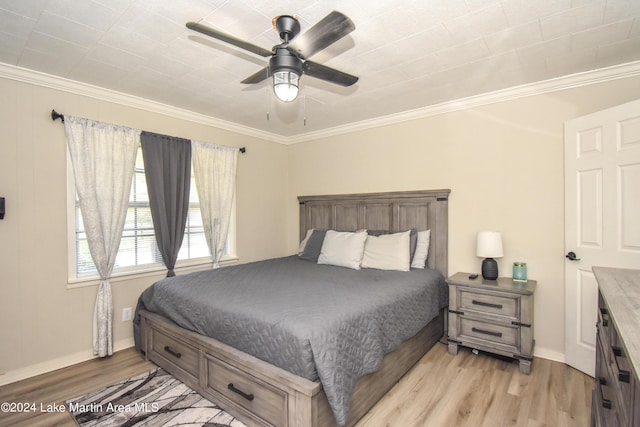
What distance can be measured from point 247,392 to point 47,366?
1.96 meters

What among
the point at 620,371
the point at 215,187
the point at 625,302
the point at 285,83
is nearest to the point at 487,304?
the point at 625,302

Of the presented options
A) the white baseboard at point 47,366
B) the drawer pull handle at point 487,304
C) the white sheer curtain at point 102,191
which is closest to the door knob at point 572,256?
the drawer pull handle at point 487,304

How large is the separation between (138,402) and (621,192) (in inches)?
146

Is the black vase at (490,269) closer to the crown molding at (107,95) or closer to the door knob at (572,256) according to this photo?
the door knob at (572,256)

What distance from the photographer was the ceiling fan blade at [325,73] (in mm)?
1804

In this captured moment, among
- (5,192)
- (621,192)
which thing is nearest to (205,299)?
(5,192)

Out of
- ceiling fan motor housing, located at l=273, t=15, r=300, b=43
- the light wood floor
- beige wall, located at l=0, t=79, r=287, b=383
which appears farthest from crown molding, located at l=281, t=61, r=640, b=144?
beige wall, located at l=0, t=79, r=287, b=383

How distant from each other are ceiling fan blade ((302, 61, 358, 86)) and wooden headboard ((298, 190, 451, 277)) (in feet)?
6.04

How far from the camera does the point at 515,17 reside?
6.10 ft

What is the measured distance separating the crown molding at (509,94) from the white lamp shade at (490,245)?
1.28 metres

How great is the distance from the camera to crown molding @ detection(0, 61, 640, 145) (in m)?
2.47

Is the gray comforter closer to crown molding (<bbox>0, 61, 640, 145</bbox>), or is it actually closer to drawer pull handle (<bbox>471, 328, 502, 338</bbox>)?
drawer pull handle (<bbox>471, 328, 502, 338</bbox>)

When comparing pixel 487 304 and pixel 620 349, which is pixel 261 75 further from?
pixel 487 304

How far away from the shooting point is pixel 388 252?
318 cm
